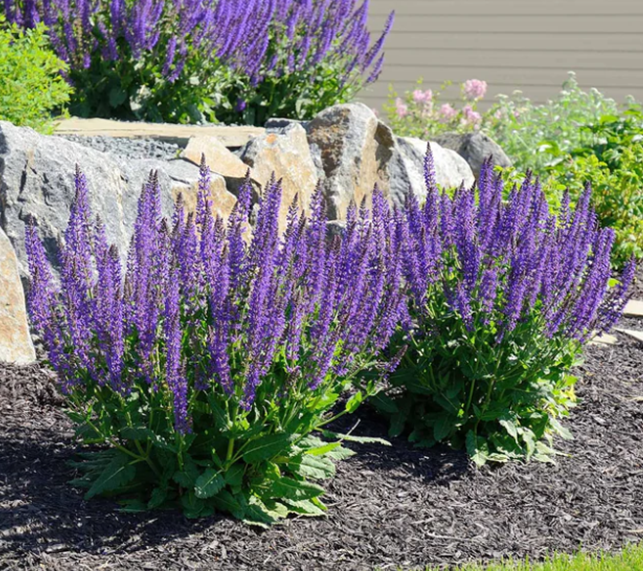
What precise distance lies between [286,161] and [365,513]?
3233mm

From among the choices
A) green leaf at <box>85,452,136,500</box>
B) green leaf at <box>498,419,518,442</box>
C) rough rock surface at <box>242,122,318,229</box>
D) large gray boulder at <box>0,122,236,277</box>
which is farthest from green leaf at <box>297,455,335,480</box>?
rough rock surface at <box>242,122,318,229</box>

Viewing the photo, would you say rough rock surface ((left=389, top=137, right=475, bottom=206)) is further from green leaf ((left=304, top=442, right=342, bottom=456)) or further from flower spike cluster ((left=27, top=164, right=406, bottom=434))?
green leaf ((left=304, top=442, right=342, bottom=456))

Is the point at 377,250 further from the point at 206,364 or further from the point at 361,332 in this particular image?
the point at 206,364

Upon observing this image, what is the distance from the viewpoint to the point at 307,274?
3.49 m

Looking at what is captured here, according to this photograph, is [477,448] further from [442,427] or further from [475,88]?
[475,88]

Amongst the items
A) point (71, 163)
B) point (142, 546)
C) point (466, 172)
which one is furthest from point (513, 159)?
point (142, 546)

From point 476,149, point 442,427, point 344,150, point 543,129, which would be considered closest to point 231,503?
point 442,427

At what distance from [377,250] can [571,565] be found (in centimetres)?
146

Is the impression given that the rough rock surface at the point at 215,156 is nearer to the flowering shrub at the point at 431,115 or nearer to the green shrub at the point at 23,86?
the green shrub at the point at 23,86

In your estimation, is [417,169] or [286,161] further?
[417,169]

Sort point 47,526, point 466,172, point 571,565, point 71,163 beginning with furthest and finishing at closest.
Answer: point 466,172
point 71,163
point 571,565
point 47,526

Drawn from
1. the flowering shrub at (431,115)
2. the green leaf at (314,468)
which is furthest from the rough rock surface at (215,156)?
the flowering shrub at (431,115)

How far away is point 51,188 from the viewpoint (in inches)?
183

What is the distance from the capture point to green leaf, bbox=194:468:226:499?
3.17 m
